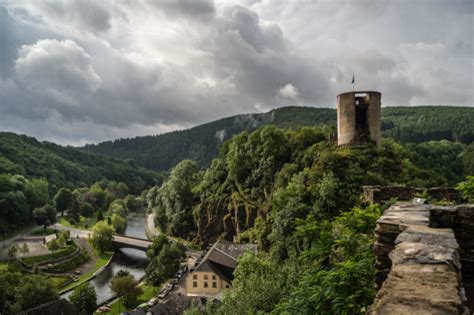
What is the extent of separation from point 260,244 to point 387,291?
1235 inches

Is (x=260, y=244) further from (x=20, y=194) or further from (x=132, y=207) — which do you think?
(x=132, y=207)

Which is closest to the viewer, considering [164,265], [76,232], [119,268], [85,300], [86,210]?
[85,300]

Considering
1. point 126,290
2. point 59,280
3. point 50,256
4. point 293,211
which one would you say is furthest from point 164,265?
point 293,211

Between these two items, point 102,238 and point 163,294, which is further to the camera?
point 102,238

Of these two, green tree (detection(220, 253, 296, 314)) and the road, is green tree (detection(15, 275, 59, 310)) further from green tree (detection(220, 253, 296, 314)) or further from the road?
the road

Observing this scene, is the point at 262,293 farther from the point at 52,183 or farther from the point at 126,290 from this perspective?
the point at 52,183

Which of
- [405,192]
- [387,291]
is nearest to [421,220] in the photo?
[387,291]

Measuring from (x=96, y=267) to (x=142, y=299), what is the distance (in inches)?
739

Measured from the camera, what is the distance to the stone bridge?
58787mm

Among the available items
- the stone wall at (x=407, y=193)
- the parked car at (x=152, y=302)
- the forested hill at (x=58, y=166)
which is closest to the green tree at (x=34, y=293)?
the parked car at (x=152, y=302)

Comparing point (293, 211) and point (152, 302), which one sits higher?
point (293, 211)

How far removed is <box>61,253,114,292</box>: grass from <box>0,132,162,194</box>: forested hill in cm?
6339

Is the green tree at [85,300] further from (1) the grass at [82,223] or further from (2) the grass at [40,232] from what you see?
(1) the grass at [82,223]

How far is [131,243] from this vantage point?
197ft
